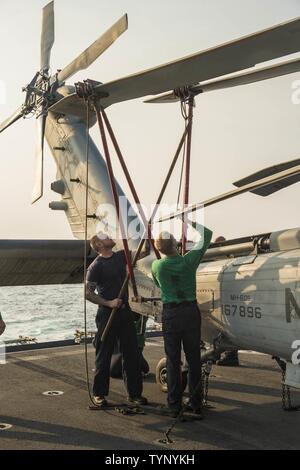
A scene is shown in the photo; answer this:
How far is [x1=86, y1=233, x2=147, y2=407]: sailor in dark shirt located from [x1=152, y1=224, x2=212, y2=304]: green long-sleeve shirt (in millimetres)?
731

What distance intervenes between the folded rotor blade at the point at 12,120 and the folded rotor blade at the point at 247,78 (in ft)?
14.3

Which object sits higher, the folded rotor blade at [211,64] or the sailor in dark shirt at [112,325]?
the folded rotor blade at [211,64]

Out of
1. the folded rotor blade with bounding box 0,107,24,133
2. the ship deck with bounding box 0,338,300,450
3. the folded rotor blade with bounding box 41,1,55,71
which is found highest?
the folded rotor blade with bounding box 41,1,55,71

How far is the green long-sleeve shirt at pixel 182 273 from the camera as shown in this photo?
214 inches

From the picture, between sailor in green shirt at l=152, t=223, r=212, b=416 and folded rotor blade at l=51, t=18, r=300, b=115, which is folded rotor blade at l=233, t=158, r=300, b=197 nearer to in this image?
sailor in green shirt at l=152, t=223, r=212, b=416

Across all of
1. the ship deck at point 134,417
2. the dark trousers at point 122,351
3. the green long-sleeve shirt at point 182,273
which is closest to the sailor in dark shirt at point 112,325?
the dark trousers at point 122,351

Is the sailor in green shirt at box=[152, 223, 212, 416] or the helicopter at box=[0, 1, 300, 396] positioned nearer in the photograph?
the helicopter at box=[0, 1, 300, 396]

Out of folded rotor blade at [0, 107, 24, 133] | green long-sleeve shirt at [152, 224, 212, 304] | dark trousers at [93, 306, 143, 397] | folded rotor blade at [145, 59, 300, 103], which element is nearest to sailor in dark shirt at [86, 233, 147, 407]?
dark trousers at [93, 306, 143, 397]

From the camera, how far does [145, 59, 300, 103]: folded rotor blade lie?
18.7 ft

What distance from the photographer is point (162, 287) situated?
554cm

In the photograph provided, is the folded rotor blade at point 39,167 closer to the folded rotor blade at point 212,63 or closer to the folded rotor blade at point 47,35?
the folded rotor blade at point 47,35

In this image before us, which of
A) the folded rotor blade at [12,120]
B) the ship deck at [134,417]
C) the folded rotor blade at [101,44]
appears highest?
the folded rotor blade at [12,120]
